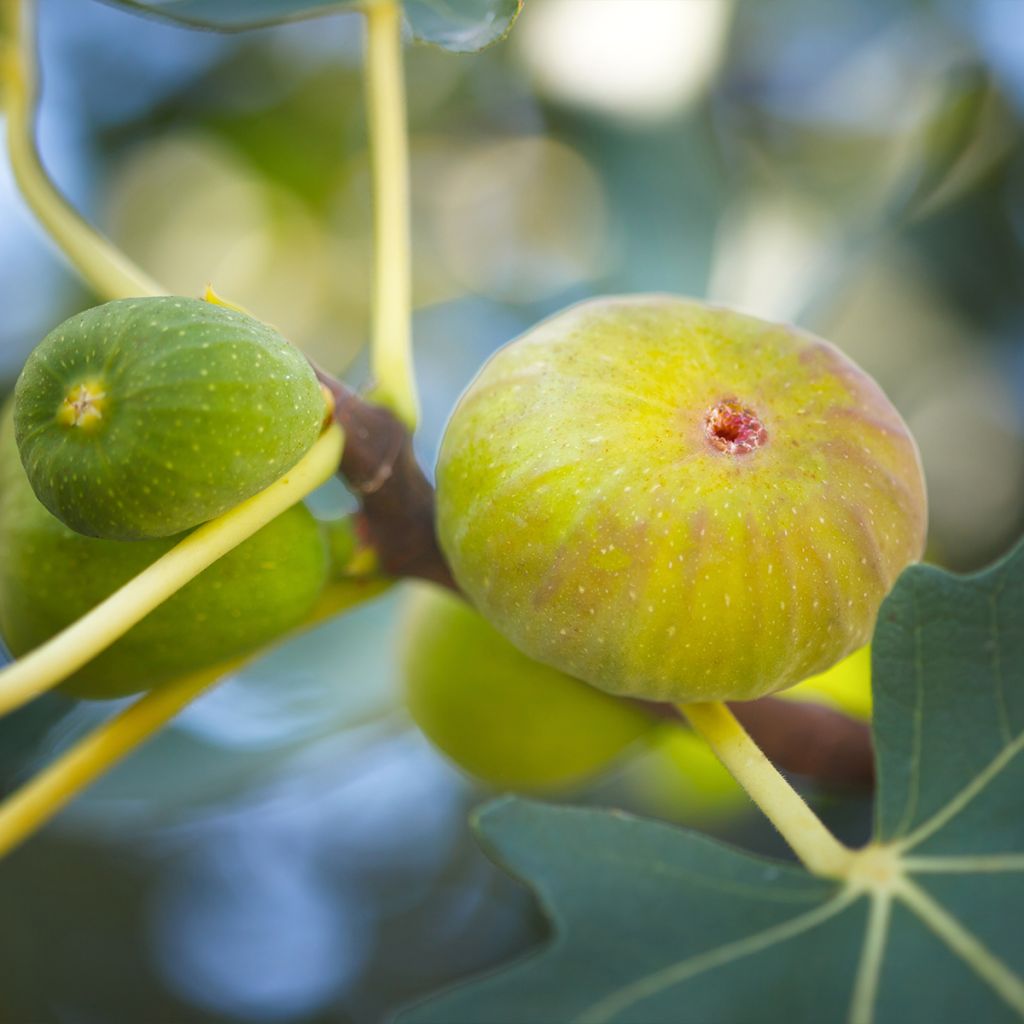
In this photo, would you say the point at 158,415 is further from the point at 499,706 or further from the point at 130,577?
the point at 499,706

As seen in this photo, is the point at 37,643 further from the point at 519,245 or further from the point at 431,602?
the point at 519,245

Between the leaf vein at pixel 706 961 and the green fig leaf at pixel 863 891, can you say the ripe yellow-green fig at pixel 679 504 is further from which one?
the leaf vein at pixel 706 961

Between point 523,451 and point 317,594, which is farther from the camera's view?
point 317,594

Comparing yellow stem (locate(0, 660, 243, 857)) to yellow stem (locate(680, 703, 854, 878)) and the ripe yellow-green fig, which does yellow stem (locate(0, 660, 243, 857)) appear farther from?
yellow stem (locate(680, 703, 854, 878))

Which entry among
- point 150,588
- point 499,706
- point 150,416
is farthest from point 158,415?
point 499,706

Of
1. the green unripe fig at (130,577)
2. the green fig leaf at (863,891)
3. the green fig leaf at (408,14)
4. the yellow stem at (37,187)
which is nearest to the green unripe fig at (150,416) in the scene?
the green unripe fig at (130,577)

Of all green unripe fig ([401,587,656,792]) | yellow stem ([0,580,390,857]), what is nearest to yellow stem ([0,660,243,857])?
yellow stem ([0,580,390,857])

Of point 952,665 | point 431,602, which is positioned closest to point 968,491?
point 431,602
